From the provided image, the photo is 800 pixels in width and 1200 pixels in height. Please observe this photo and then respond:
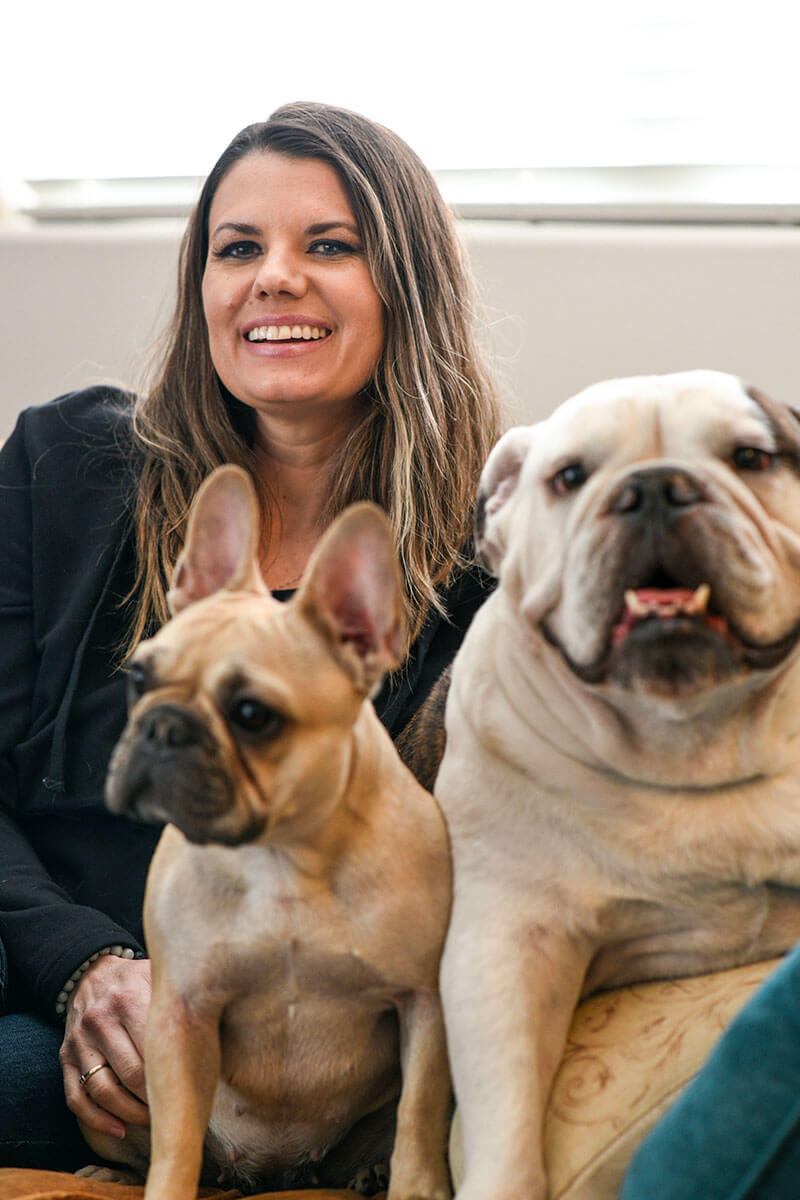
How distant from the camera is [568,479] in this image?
3.36 feet

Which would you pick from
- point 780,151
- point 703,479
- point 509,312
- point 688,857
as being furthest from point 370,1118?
point 780,151

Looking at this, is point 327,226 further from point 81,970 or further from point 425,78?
point 425,78

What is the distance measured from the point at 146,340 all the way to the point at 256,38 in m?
0.86

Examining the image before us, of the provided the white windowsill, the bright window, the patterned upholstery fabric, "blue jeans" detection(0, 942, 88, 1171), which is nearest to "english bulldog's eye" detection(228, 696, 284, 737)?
the patterned upholstery fabric

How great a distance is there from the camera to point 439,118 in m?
2.70

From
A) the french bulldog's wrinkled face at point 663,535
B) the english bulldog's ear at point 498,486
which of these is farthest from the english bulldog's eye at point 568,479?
the english bulldog's ear at point 498,486

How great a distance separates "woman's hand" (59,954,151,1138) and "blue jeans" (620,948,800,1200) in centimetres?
65

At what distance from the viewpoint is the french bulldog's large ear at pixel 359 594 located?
964 mm

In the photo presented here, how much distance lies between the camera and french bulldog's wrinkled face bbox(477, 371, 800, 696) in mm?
896

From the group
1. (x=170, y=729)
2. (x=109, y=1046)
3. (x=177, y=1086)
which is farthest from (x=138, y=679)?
(x=109, y=1046)

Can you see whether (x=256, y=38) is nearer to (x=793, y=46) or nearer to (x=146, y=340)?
(x=146, y=340)

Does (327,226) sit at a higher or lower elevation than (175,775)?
higher

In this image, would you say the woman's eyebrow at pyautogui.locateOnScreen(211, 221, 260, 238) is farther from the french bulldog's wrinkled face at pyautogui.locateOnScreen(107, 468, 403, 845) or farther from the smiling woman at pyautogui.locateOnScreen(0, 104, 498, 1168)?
the french bulldog's wrinkled face at pyautogui.locateOnScreen(107, 468, 403, 845)

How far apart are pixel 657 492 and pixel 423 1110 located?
54 cm
